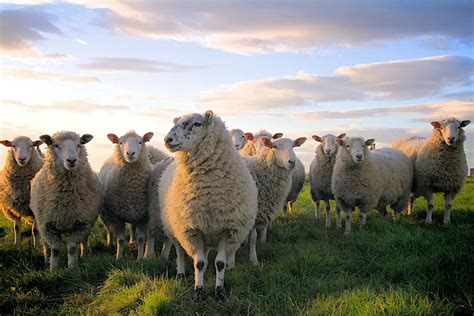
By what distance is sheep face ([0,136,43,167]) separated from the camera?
8992 millimetres

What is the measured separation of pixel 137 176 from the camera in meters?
8.13

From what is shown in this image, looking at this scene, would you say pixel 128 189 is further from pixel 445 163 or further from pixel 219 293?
pixel 445 163

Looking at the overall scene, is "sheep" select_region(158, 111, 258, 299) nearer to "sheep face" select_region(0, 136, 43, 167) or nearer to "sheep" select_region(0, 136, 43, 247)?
"sheep face" select_region(0, 136, 43, 167)

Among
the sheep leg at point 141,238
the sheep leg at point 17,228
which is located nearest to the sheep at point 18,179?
the sheep leg at point 17,228

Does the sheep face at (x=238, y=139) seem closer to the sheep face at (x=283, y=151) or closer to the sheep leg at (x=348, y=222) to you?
the sheep leg at (x=348, y=222)

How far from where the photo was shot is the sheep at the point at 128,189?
7.98 metres

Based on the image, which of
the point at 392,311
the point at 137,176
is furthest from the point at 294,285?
the point at 137,176

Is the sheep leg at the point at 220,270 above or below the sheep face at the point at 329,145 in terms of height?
below

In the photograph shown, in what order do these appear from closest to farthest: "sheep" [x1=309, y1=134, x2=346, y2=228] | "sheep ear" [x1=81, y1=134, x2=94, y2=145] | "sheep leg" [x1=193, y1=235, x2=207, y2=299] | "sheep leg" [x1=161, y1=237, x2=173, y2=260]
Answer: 1. "sheep leg" [x1=193, y1=235, x2=207, y2=299]
2. "sheep leg" [x1=161, y1=237, x2=173, y2=260]
3. "sheep ear" [x1=81, y1=134, x2=94, y2=145]
4. "sheep" [x1=309, y1=134, x2=346, y2=228]

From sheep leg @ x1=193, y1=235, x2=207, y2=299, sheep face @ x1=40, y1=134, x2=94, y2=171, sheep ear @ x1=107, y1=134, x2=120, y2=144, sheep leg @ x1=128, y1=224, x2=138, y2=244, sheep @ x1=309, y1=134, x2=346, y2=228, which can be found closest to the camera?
sheep leg @ x1=193, y1=235, x2=207, y2=299

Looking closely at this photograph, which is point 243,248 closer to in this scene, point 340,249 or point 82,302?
point 340,249

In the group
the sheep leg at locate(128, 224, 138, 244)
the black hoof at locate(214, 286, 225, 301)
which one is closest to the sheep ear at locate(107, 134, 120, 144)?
the sheep leg at locate(128, 224, 138, 244)

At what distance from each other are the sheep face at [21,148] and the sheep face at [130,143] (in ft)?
6.71

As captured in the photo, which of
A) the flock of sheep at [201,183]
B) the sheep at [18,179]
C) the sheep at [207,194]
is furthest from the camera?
the sheep at [18,179]
